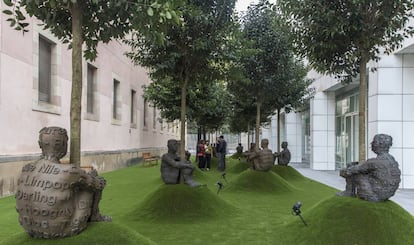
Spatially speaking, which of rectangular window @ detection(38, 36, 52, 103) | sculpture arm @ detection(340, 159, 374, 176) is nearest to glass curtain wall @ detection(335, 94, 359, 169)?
rectangular window @ detection(38, 36, 52, 103)

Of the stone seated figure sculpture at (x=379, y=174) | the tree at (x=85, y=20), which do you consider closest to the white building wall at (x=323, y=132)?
the stone seated figure sculpture at (x=379, y=174)

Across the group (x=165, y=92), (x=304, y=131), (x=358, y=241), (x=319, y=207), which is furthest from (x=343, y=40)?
(x=304, y=131)

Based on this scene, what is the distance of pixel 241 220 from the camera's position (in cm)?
714

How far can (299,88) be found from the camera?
59.8 ft

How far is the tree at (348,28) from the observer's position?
5926 millimetres

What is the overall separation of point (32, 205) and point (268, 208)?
5.66 metres

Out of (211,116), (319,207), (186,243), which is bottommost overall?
(186,243)

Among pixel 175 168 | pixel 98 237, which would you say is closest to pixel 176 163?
pixel 175 168

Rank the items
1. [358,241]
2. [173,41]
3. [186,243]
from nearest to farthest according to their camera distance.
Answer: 1. [358,241]
2. [186,243]
3. [173,41]

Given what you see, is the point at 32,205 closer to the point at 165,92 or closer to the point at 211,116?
the point at 165,92

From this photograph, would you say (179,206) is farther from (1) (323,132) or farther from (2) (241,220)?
(1) (323,132)

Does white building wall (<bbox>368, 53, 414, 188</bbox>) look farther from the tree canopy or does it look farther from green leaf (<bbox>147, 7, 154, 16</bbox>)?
green leaf (<bbox>147, 7, 154, 16</bbox>)

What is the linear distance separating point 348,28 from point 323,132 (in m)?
16.0

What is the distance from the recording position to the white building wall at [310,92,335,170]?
21.2 m
